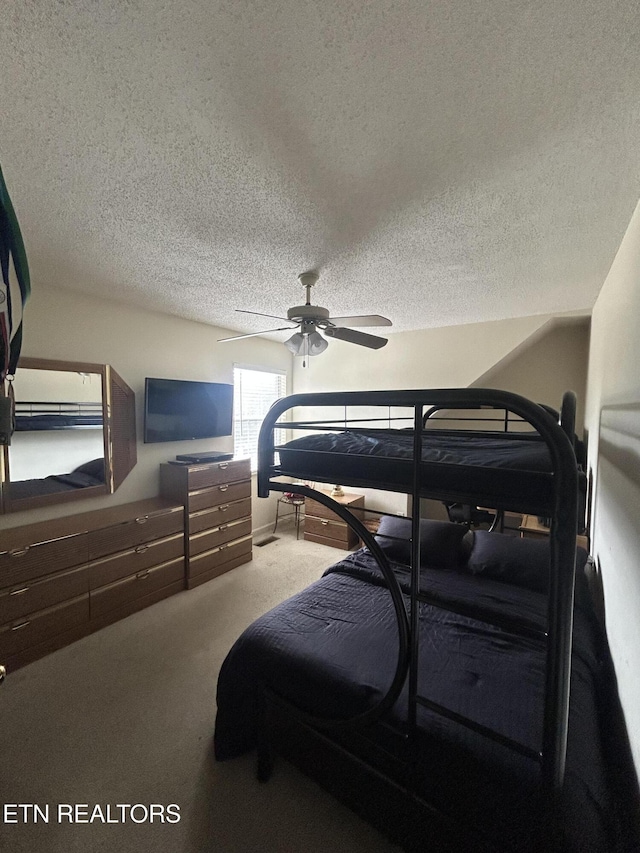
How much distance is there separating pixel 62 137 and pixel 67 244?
938mm

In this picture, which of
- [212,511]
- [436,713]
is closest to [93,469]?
[212,511]

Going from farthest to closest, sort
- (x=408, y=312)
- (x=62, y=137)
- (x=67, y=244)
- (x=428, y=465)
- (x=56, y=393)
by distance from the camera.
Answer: (x=408, y=312) < (x=56, y=393) < (x=67, y=244) < (x=62, y=137) < (x=428, y=465)

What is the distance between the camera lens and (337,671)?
138cm

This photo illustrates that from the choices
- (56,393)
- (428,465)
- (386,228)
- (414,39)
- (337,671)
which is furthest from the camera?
(56,393)

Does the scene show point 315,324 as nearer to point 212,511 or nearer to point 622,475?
point 622,475

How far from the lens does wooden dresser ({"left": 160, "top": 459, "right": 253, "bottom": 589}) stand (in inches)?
125

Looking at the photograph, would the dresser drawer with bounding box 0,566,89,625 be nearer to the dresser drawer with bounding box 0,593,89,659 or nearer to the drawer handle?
the dresser drawer with bounding box 0,593,89,659

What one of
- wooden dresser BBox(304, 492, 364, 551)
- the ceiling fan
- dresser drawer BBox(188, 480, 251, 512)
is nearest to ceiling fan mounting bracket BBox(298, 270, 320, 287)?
the ceiling fan

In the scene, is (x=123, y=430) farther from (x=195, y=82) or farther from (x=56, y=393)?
(x=195, y=82)

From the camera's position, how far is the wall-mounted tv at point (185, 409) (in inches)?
127

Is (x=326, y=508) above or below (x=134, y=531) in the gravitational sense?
below

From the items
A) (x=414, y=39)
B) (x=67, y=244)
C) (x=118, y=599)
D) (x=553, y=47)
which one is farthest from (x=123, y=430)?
(x=553, y=47)

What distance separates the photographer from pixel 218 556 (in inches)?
134

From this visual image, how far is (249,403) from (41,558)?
8.94ft
